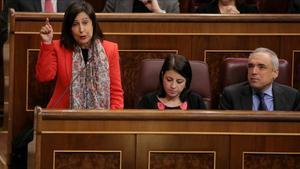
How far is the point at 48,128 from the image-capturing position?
Answer: 7.33 ft

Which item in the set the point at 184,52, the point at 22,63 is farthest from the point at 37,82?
the point at 184,52

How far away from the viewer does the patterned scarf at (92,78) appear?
2.66 m

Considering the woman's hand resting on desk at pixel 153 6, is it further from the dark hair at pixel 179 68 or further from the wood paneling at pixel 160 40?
the dark hair at pixel 179 68

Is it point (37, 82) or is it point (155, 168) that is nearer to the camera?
point (155, 168)

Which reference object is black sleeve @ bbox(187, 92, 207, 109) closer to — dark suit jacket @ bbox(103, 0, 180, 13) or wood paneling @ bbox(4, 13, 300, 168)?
wood paneling @ bbox(4, 13, 300, 168)

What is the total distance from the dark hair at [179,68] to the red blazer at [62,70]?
156 mm

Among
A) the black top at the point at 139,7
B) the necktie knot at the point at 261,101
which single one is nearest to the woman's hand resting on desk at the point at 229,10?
the black top at the point at 139,7

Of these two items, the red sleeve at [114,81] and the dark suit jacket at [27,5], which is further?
the dark suit jacket at [27,5]

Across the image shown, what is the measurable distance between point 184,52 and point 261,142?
2.50ft

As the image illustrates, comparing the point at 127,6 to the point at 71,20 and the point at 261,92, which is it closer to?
the point at 71,20

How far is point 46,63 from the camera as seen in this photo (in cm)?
266

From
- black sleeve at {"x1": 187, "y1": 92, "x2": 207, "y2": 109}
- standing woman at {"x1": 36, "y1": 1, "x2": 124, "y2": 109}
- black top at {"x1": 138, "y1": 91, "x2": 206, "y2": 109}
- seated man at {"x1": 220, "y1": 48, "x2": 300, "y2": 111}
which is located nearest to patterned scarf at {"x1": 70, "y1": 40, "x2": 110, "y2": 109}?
standing woman at {"x1": 36, "y1": 1, "x2": 124, "y2": 109}

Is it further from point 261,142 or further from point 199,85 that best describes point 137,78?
point 261,142

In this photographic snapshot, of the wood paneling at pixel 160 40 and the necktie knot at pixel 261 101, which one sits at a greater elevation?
the wood paneling at pixel 160 40
